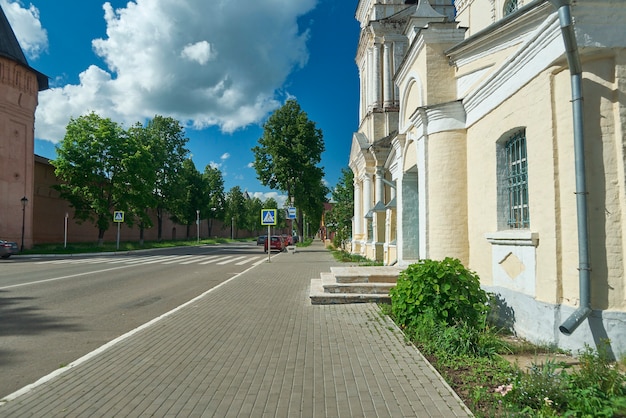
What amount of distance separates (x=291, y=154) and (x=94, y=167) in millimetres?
16756

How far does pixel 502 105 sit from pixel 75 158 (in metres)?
35.8

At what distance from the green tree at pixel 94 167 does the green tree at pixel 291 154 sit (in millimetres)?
12055

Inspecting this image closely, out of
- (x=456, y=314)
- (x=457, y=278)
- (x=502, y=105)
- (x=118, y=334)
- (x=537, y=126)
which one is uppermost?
(x=502, y=105)

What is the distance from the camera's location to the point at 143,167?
37.5 meters

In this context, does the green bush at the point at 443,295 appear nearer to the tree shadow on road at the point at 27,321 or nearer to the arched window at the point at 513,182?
the arched window at the point at 513,182

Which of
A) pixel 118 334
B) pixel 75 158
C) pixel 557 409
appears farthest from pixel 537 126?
pixel 75 158

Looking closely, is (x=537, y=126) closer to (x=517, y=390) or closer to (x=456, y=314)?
(x=456, y=314)

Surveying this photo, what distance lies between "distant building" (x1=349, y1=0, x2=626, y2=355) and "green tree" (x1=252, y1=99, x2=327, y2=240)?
28267 millimetres

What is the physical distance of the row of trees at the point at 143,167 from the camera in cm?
3522

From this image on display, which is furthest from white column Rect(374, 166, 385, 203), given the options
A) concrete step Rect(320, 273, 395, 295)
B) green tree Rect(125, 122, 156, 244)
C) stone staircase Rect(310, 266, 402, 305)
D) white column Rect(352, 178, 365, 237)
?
green tree Rect(125, 122, 156, 244)

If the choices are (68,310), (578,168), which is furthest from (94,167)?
(578,168)

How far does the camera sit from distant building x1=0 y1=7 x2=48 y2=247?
98.4 feet

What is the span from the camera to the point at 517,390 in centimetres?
371

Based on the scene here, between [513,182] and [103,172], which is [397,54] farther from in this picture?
[103,172]
